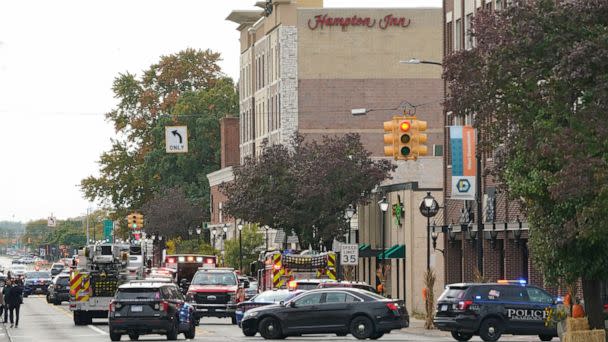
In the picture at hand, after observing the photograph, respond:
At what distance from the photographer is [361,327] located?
43344mm

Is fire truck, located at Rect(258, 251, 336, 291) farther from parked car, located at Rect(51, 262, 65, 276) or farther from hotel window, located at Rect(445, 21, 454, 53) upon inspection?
parked car, located at Rect(51, 262, 65, 276)

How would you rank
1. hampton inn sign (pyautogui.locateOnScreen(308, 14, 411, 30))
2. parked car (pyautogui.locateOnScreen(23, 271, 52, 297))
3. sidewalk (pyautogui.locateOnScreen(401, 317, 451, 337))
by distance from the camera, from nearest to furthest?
sidewalk (pyautogui.locateOnScreen(401, 317, 451, 337)) → hampton inn sign (pyautogui.locateOnScreen(308, 14, 411, 30)) → parked car (pyautogui.locateOnScreen(23, 271, 52, 297))

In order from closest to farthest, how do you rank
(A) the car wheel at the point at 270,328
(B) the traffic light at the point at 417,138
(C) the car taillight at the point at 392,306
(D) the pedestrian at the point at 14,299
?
(B) the traffic light at the point at 417,138 < (C) the car taillight at the point at 392,306 < (A) the car wheel at the point at 270,328 < (D) the pedestrian at the point at 14,299

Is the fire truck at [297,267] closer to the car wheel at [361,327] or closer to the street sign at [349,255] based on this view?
the street sign at [349,255]

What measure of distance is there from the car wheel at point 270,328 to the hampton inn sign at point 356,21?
53244 millimetres

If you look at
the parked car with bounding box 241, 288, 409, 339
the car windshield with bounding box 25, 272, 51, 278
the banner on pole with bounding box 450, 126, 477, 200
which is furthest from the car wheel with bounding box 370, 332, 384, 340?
the car windshield with bounding box 25, 272, 51, 278

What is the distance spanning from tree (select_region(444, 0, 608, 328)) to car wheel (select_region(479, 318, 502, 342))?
3942 millimetres

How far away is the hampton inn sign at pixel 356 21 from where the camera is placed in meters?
95.2

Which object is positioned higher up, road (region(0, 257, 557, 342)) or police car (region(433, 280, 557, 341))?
police car (region(433, 280, 557, 341))

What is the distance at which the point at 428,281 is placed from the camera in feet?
166

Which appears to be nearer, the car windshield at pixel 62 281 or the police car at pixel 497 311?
the police car at pixel 497 311

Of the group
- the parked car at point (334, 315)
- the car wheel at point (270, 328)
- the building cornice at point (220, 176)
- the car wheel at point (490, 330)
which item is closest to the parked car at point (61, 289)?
the building cornice at point (220, 176)

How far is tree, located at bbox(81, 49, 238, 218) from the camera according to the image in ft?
417

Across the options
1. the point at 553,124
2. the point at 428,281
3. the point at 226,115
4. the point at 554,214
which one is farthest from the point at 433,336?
the point at 226,115
